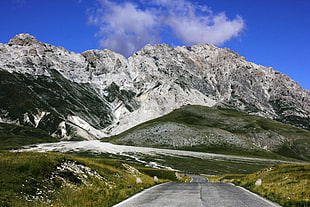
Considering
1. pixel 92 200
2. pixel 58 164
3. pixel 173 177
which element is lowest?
pixel 173 177

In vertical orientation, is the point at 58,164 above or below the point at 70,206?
above

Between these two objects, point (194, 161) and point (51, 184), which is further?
point (194, 161)

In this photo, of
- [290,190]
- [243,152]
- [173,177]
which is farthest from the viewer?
[243,152]

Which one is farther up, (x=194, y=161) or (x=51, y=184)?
(x=51, y=184)

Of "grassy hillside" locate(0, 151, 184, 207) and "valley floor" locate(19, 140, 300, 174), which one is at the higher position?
"grassy hillside" locate(0, 151, 184, 207)

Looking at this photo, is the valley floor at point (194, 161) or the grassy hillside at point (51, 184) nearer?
the grassy hillside at point (51, 184)

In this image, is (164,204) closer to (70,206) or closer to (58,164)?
(70,206)

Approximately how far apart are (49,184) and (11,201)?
4363mm

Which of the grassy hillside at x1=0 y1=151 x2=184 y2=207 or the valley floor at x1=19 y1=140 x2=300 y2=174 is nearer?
the grassy hillside at x1=0 y1=151 x2=184 y2=207

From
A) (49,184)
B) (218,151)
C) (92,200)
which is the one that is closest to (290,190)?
(92,200)

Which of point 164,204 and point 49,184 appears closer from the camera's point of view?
point 164,204

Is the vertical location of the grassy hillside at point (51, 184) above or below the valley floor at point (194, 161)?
above

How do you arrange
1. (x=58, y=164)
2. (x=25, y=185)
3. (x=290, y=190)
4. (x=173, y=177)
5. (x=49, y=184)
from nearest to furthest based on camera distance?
(x=25, y=185), (x=49, y=184), (x=290, y=190), (x=58, y=164), (x=173, y=177)

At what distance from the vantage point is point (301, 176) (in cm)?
2548
